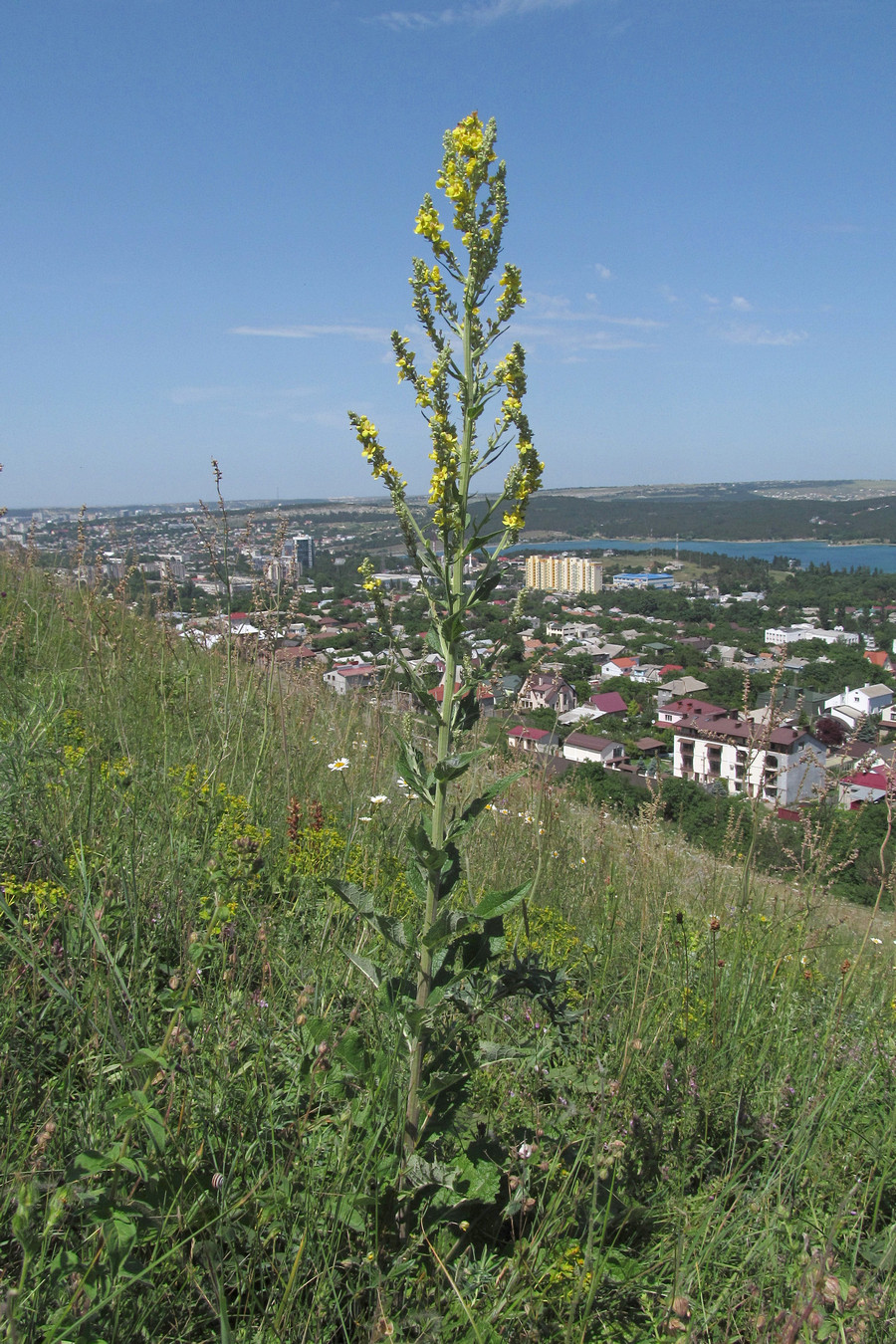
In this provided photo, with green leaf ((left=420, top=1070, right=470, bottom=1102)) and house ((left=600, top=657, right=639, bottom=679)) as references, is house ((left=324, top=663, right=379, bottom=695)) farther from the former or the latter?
house ((left=600, top=657, right=639, bottom=679))

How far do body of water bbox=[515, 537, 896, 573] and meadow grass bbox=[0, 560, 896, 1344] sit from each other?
55.9 metres

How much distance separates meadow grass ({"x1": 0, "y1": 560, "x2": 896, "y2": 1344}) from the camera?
142 cm

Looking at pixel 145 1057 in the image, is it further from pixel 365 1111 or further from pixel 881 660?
pixel 881 660

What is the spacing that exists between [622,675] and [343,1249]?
1979 centimetres

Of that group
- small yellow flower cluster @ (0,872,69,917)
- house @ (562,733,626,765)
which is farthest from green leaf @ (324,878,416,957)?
house @ (562,733,626,765)

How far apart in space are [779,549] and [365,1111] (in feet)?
252

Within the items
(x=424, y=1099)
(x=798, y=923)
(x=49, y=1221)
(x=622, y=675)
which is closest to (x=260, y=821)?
(x=424, y=1099)

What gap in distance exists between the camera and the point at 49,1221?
3.72 feet

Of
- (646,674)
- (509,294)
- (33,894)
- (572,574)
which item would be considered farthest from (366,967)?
(572,574)

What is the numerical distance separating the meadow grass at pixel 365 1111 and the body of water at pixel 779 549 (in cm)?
5592

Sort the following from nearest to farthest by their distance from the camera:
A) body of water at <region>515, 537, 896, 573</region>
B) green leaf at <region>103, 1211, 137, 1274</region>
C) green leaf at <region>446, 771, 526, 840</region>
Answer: green leaf at <region>103, 1211, 137, 1274</region>
green leaf at <region>446, 771, 526, 840</region>
body of water at <region>515, 537, 896, 573</region>

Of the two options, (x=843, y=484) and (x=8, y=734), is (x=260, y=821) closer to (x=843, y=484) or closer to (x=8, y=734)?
(x=8, y=734)

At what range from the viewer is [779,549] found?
230 ft

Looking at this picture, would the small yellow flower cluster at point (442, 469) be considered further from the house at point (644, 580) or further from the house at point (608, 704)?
the house at point (644, 580)
